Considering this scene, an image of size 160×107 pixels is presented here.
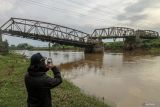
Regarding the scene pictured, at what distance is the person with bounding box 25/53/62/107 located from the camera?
4695 mm

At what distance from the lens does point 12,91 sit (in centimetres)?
1073

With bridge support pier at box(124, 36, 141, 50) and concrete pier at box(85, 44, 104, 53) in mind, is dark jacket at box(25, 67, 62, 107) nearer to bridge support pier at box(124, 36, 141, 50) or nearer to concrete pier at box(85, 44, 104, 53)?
concrete pier at box(85, 44, 104, 53)

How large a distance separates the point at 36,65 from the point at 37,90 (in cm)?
46

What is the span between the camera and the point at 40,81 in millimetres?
4723

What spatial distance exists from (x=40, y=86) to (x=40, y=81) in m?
0.10

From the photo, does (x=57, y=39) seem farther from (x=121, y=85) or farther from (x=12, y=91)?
(x=12, y=91)

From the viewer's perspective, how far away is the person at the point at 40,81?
470 cm

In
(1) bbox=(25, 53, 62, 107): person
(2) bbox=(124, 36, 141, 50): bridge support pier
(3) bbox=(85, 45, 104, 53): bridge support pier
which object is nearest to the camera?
(1) bbox=(25, 53, 62, 107): person

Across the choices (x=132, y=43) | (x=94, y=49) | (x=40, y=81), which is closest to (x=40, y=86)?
(x=40, y=81)

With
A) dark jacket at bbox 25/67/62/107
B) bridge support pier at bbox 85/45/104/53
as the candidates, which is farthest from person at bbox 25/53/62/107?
bridge support pier at bbox 85/45/104/53

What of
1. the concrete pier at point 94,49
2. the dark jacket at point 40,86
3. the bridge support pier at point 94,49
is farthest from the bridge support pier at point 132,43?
the dark jacket at point 40,86

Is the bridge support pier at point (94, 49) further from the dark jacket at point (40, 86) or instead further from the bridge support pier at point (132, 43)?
the dark jacket at point (40, 86)

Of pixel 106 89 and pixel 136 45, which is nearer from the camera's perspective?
pixel 106 89

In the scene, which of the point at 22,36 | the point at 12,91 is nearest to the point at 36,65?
the point at 12,91
